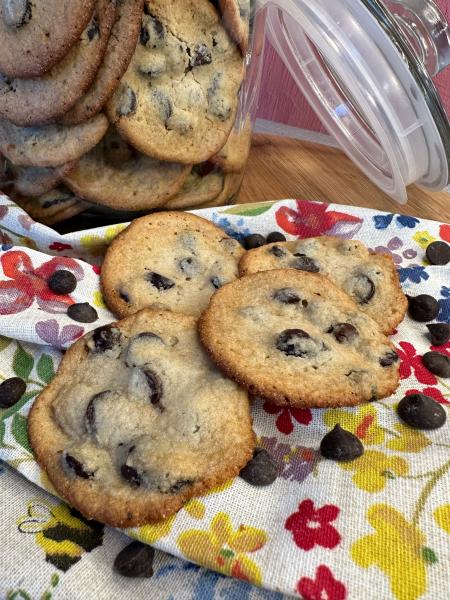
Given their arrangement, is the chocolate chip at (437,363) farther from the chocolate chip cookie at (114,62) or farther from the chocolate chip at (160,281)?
the chocolate chip cookie at (114,62)

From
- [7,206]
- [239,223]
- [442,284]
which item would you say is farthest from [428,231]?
[7,206]

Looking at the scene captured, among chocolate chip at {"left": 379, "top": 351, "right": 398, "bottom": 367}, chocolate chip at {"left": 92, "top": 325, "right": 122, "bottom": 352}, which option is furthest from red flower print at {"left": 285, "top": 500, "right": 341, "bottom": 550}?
chocolate chip at {"left": 92, "top": 325, "right": 122, "bottom": 352}

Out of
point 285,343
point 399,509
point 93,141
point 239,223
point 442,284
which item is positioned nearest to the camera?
point 399,509

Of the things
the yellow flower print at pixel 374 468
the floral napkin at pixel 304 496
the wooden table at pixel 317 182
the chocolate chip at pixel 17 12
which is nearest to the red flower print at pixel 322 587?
the floral napkin at pixel 304 496

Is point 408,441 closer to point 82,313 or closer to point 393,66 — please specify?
point 82,313

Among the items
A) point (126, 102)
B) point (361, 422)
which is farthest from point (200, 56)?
point (361, 422)

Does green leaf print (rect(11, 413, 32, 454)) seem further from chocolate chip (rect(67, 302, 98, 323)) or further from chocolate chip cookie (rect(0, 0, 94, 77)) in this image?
chocolate chip cookie (rect(0, 0, 94, 77))

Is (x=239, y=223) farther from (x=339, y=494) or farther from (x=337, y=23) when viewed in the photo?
(x=339, y=494)
